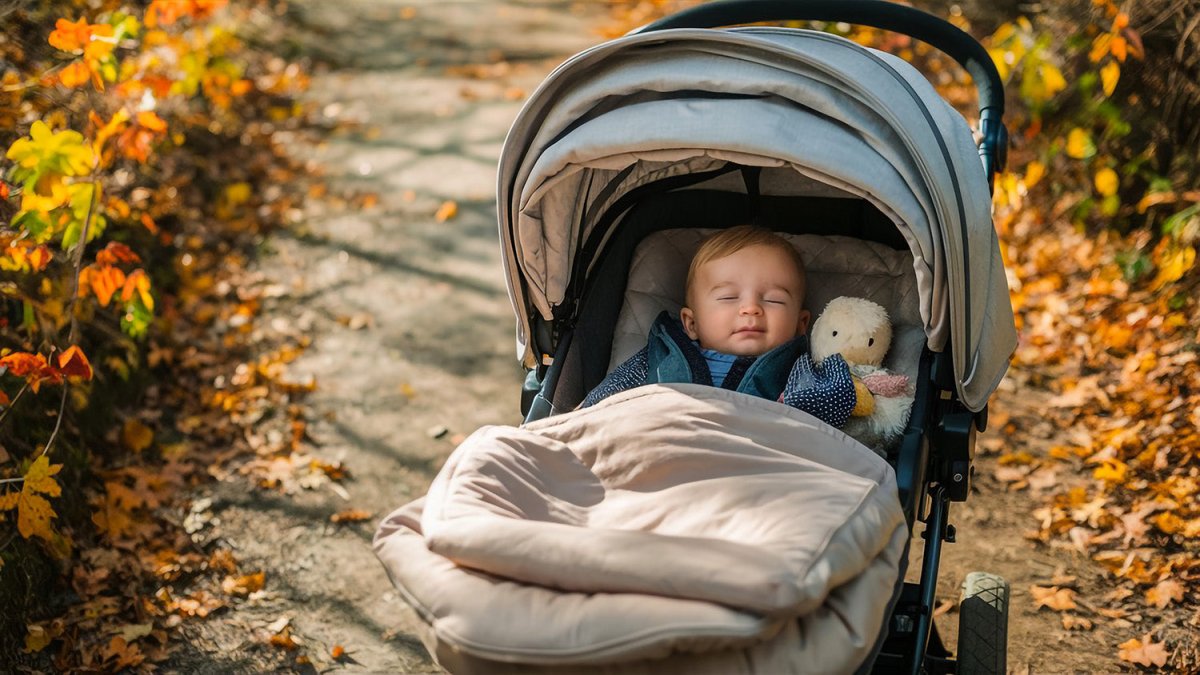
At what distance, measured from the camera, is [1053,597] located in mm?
3445

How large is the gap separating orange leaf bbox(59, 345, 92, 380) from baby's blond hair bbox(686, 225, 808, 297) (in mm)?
1908

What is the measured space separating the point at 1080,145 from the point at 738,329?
3070 mm

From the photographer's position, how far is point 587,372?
10.6 feet

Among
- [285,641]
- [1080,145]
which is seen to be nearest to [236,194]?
[285,641]

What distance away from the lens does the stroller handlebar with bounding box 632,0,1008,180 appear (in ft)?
9.91

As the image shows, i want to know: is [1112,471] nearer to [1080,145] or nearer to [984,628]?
[984,628]

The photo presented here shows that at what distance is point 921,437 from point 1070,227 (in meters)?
3.49

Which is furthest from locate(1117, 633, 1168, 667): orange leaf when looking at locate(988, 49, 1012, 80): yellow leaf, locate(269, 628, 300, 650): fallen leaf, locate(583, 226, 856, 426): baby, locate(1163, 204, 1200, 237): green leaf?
locate(988, 49, 1012, 80): yellow leaf

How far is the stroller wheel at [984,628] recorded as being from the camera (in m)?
2.72

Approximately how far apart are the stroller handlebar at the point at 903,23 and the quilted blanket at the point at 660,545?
1.18 meters

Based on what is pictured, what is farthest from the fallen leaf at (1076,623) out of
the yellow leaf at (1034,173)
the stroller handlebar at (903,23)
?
the yellow leaf at (1034,173)

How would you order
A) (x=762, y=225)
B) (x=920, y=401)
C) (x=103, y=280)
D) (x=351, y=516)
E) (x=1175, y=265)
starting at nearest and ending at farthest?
(x=920, y=401) < (x=762, y=225) < (x=103, y=280) < (x=351, y=516) < (x=1175, y=265)

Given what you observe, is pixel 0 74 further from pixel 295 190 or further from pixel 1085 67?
pixel 1085 67

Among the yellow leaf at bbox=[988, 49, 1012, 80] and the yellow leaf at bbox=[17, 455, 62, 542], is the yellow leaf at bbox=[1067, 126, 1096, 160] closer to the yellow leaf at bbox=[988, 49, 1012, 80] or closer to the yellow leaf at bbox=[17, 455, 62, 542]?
the yellow leaf at bbox=[988, 49, 1012, 80]
